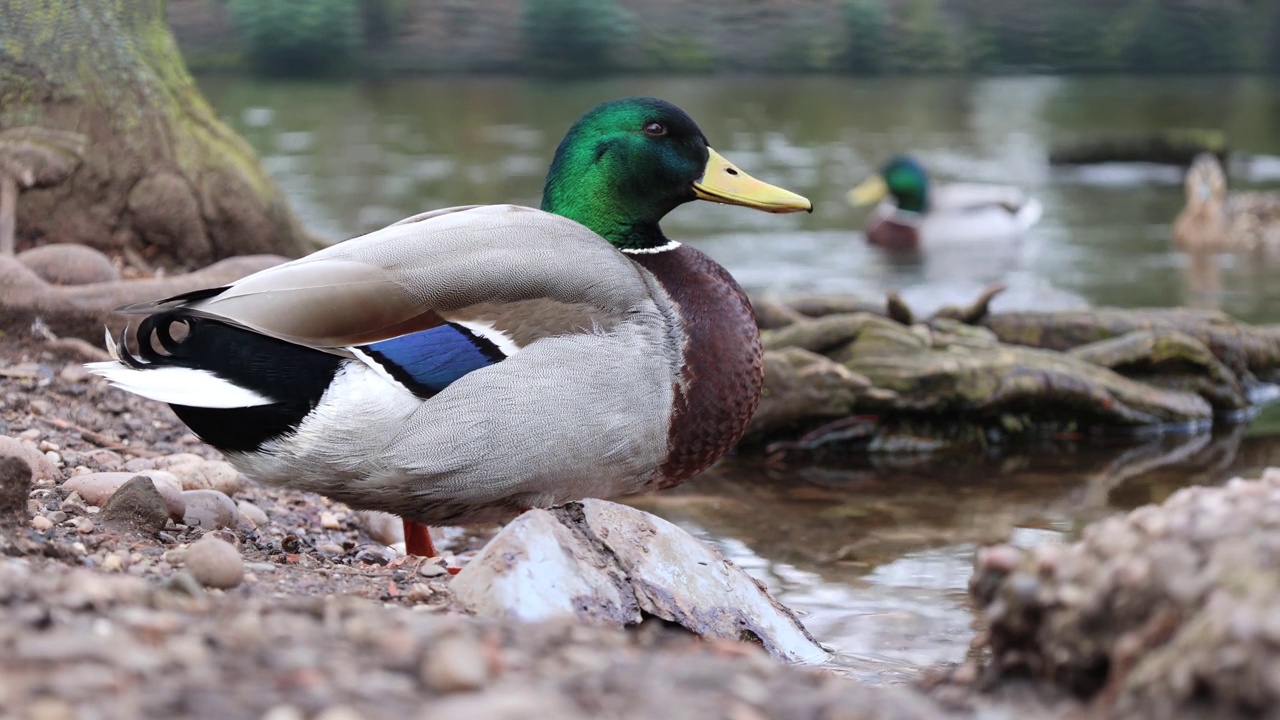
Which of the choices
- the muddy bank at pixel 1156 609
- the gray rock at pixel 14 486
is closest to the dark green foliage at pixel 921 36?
the gray rock at pixel 14 486

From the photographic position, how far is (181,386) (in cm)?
317

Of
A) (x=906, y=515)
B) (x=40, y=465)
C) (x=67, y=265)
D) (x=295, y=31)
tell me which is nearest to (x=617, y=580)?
(x=40, y=465)

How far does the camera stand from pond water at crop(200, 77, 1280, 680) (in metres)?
4.71

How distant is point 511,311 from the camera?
339 centimetres

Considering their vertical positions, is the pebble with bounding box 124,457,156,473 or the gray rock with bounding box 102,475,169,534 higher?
the gray rock with bounding box 102,475,169,534

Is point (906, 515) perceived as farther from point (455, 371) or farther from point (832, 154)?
point (832, 154)

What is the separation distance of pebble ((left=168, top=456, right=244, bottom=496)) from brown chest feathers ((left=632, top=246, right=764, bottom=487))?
1.30 metres

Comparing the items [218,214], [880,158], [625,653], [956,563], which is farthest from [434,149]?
[625,653]

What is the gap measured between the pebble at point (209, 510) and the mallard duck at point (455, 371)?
0.28 metres

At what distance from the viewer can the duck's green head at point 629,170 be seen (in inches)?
157

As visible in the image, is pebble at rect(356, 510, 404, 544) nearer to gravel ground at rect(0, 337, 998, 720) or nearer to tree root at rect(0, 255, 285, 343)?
tree root at rect(0, 255, 285, 343)

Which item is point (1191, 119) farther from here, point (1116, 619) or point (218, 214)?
point (1116, 619)

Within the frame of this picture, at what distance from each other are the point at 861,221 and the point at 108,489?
11.6 meters

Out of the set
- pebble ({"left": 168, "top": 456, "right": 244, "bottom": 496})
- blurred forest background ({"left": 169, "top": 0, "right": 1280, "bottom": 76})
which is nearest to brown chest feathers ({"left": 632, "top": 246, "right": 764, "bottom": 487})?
pebble ({"left": 168, "top": 456, "right": 244, "bottom": 496})
